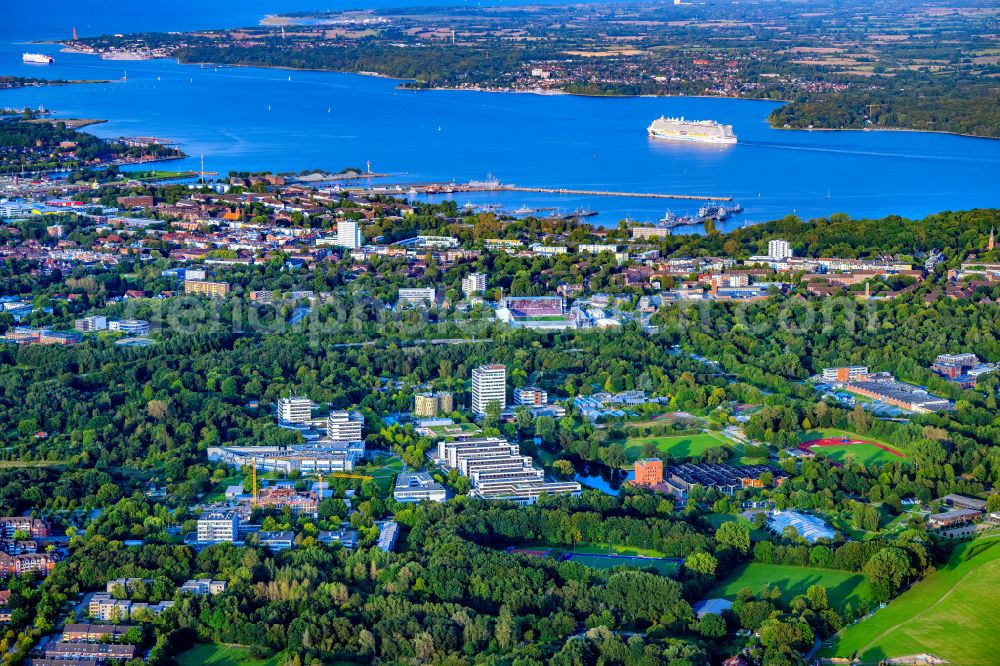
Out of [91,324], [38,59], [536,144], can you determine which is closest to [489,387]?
[91,324]

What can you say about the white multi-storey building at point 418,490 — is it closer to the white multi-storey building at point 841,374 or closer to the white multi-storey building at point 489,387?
the white multi-storey building at point 489,387

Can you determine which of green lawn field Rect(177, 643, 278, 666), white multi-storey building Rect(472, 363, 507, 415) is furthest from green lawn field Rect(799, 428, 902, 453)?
green lawn field Rect(177, 643, 278, 666)

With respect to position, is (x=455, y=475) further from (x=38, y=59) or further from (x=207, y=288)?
(x=38, y=59)

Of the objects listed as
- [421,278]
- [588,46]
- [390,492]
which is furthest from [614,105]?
[390,492]

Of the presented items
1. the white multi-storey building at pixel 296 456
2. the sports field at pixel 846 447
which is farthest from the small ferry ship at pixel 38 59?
the sports field at pixel 846 447

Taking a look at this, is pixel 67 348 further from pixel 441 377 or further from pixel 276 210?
pixel 276 210

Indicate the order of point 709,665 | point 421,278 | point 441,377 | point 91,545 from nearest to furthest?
point 709,665 < point 91,545 < point 441,377 < point 421,278
